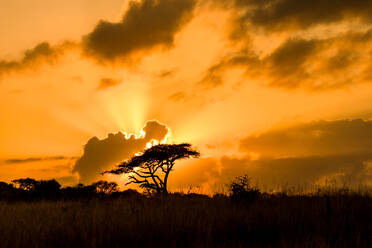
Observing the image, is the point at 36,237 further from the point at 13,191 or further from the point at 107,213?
the point at 13,191

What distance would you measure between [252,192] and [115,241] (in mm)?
7410

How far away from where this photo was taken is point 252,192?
13047 millimetres

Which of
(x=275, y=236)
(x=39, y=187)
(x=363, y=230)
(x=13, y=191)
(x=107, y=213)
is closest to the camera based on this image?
(x=275, y=236)

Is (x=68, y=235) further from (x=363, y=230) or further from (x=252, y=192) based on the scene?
(x=252, y=192)

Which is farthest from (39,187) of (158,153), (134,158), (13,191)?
(158,153)

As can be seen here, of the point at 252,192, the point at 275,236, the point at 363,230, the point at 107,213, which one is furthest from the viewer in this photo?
the point at 252,192

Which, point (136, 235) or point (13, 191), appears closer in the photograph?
point (136, 235)

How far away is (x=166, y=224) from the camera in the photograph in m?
7.63

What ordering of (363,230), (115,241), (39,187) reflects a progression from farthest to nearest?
(39,187) → (363,230) → (115,241)

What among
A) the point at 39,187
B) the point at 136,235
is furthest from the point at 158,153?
the point at 136,235

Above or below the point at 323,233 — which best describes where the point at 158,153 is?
above

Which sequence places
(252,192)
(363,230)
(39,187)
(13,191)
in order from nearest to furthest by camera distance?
(363,230) < (252,192) < (13,191) < (39,187)

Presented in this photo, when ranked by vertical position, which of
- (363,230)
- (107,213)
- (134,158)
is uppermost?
(134,158)

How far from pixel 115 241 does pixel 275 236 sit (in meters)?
3.32
